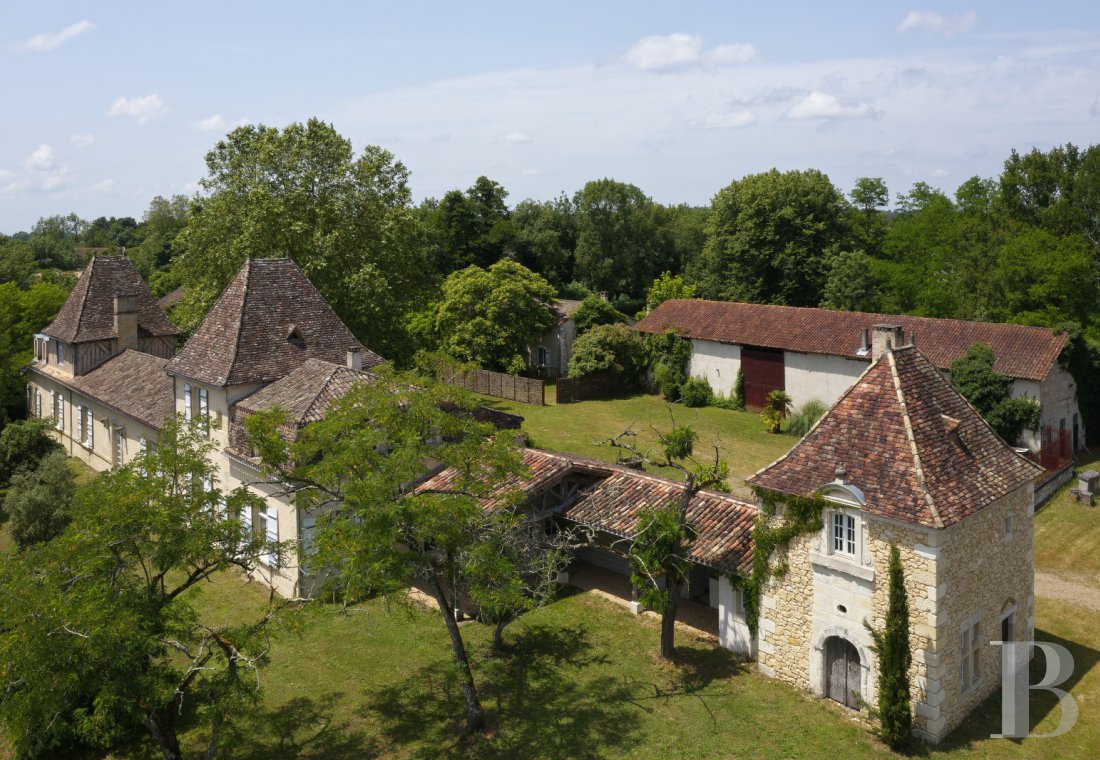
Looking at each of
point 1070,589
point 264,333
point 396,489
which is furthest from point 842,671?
point 264,333

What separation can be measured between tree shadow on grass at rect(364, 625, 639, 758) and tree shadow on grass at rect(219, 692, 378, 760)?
85 centimetres

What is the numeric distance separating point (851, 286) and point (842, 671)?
40.8 metres

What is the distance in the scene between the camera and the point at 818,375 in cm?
4528

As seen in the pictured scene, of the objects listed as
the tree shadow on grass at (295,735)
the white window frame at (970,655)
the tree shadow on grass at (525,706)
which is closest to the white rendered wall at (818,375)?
the white window frame at (970,655)

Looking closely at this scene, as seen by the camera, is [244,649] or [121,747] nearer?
[244,649]

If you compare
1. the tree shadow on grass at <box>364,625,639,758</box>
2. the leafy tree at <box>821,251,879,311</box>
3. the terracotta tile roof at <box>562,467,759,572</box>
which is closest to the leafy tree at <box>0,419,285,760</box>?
the tree shadow on grass at <box>364,625,639,758</box>

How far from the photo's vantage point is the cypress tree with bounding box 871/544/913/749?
18594 millimetres

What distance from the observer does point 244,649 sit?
1691cm

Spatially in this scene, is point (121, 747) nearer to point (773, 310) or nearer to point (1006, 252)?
point (773, 310)

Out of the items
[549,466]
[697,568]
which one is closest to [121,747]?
[549,466]

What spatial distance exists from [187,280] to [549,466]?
82.8 ft

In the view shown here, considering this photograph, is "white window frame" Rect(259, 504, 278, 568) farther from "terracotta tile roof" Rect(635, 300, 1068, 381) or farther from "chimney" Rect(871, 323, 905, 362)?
"terracotta tile roof" Rect(635, 300, 1068, 381)

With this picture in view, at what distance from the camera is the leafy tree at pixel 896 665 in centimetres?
1859

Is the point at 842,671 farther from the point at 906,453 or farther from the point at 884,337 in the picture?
the point at 884,337
